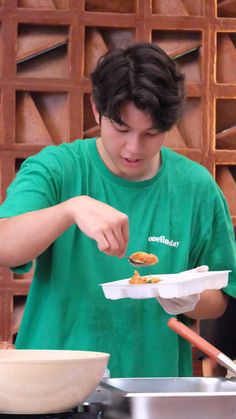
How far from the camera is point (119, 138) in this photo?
1753 mm

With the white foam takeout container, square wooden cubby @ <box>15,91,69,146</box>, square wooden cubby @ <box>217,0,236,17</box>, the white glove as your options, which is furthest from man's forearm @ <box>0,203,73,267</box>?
square wooden cubby @ <box>217,0,236,17</box>

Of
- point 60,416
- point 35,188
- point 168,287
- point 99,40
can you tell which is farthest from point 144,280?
point 99,40

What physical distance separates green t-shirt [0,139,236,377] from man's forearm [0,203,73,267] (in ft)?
0.21

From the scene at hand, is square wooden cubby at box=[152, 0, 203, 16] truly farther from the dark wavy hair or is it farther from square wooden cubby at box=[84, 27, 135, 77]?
the dark wavy hair

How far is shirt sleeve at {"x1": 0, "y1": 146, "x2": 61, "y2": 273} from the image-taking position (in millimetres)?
1719

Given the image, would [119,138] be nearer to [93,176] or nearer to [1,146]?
[93,176]

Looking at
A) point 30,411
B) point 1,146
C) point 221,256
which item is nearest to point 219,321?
point 221,256

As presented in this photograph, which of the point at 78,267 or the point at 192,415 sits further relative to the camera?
the point at 78,267

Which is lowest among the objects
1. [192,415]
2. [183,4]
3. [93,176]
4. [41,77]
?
[192,415]

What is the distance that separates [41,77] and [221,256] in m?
1.48

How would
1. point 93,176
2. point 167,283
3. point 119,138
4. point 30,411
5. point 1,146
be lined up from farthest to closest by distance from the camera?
point 1,146, point 93,176, point 119,138, point 167,283, point 30,411

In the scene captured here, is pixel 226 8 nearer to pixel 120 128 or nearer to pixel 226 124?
pixel 226 124

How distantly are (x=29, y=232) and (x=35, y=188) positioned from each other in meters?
0.13

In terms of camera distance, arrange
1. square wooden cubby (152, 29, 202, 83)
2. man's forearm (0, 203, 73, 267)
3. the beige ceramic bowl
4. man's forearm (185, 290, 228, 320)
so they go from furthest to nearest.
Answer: square wooden cubby (152, 29, 202, 83) → man's forearm (185, 290, 228, 320) → man's forearm (0, 203, 73, 267) → the beige ceramic bowl
